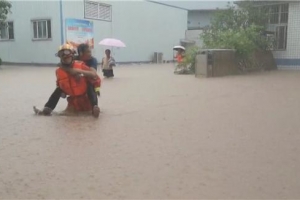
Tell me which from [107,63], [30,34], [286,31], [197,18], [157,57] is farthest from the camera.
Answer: [197,18]

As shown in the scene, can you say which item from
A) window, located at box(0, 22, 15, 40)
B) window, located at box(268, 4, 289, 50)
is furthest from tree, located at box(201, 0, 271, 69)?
window, located at box(0, 22, 15, 40)

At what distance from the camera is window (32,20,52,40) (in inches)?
808

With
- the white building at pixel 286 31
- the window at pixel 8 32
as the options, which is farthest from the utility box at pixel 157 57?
the white building at pixel 286 31

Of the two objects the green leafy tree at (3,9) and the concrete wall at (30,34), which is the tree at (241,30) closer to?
the concrete wall at (30,34)

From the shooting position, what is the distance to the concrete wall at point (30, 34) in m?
20.2

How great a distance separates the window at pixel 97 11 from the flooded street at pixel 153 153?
16248mm

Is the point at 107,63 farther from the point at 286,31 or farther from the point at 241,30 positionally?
the point at 286,31

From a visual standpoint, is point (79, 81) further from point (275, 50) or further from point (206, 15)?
point (206, 15)

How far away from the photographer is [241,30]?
50.2 ft

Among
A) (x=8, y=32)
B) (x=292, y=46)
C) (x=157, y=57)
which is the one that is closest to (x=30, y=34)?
Result: (x=8, y=32)

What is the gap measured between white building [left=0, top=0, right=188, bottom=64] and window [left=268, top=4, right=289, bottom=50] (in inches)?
397

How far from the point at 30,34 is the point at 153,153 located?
1939cm

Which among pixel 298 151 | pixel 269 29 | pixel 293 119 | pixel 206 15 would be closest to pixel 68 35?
pixel 269 29

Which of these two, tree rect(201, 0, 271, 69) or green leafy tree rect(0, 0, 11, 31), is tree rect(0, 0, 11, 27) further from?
tree rect(201, 0, 271, 69)
